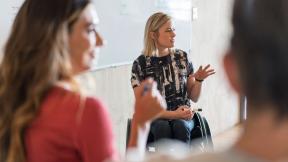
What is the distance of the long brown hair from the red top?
0.03m

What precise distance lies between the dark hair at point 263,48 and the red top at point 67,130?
0.55m

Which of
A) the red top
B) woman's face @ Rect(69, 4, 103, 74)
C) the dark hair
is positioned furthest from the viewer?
woman's face @ Rect(69, 4, 103, 74)

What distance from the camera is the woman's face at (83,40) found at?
3.99ft

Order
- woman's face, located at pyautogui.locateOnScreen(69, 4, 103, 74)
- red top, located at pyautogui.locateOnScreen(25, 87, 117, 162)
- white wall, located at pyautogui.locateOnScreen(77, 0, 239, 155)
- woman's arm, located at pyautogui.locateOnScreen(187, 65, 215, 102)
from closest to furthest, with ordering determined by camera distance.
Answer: red top, located at pyautogui.locateOnScreen(25, 87, 117, 162), woman's face, located at pyautogui.locateOnScreen(69, 4, 103, 74), woman's arm, located at pyautogui.locateOnScreen(187, 65, 215, 102), white wall, located at pyautogui.locateOnScreen(77, 0, 239, 155)

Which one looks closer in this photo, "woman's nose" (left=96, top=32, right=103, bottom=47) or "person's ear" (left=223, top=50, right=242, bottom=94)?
"person's ear" (left=223, top=50, right=242, bottom=94)

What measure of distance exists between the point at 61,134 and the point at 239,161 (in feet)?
1.91

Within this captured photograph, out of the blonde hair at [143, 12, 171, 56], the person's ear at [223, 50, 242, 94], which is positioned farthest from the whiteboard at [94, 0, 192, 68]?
the person's ear at [223, 50, 242, 94]

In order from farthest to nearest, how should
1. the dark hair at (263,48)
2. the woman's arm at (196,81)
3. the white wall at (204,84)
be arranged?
the white wall at (204,84)
the woman's arm at (196,81)
the dark hair at (263,48)

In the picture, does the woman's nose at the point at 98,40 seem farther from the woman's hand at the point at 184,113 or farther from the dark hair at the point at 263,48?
the woman's hand at the point at 184,113

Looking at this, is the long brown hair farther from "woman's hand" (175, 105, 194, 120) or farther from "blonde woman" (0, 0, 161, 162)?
"woman's hand" (175, 105, 194, 120)

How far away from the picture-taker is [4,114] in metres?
1.20

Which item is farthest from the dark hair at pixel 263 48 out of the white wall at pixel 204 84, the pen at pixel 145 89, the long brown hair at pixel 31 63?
the white wall at pixel 204 84

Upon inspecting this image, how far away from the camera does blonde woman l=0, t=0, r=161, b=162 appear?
3.68 feet

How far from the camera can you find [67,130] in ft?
3.65
